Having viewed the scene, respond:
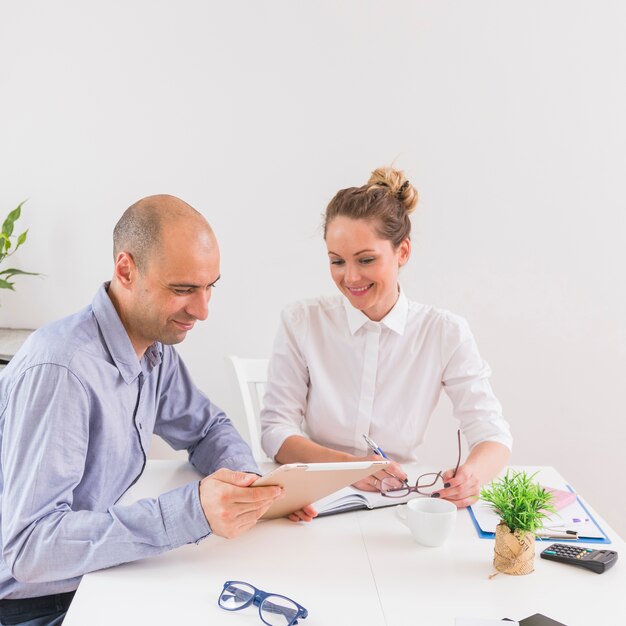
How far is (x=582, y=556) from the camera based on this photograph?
1.22 metres

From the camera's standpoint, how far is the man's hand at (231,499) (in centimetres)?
117

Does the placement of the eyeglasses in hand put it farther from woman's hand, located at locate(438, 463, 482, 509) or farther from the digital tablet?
the digital tablet

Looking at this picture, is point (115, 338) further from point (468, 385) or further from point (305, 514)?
point (468, 385)

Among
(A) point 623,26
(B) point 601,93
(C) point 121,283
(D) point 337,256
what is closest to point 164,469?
(C) point 121,283

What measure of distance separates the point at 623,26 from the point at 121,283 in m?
2.07

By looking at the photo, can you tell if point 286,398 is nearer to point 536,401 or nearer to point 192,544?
point 192,544

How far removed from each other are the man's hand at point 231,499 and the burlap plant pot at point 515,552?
374mm

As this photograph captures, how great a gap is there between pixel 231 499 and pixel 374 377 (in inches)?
30.3

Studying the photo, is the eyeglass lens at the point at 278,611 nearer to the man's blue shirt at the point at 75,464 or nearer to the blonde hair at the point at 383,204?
the man's blue shirt at the point at 75,464

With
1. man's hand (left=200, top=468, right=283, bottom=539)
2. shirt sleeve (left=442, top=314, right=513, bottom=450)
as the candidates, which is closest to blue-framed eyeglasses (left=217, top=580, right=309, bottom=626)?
man's hand (left=200, top=468, right=283, bottom=539)

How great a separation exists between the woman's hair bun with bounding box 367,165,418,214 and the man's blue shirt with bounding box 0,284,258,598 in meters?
0.82

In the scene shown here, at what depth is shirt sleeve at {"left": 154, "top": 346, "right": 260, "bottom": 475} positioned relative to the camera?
163 centimetres

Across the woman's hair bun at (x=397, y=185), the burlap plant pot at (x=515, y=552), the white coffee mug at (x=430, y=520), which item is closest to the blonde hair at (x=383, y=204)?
the woman's hair bun at (x=397, y=185)

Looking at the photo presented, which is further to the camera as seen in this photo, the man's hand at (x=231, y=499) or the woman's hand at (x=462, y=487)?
the woman's hand at (x=462, y=487)
